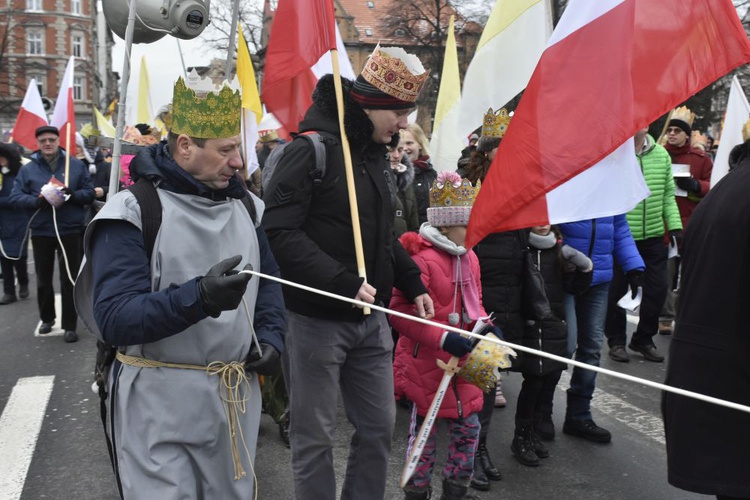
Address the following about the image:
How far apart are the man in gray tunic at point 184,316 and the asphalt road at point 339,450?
6.11ft

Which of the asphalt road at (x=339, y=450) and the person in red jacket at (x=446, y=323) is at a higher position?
the person in red jacket at (x=446, y=323)

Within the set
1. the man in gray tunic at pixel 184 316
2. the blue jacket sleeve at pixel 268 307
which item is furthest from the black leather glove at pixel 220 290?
the blue jacket sleeve at pixel 268 307

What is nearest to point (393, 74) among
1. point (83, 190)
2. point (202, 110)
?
point (202, 110)

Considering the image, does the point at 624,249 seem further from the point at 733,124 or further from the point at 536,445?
the point at 733,124

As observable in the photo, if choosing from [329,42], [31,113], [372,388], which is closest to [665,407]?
[372,388]

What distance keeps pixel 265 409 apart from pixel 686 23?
3.22 metres

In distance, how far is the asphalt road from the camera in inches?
176

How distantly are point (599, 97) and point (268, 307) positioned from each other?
1.37 metres

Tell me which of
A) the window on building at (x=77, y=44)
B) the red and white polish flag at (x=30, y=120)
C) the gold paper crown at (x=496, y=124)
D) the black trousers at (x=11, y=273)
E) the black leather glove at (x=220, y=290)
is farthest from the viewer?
the window on building at (x=77, y=44)

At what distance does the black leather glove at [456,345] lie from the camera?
3699mm

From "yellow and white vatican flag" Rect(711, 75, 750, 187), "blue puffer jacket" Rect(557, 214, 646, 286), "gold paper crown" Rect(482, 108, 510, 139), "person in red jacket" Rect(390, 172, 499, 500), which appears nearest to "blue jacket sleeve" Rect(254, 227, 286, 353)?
"person in red jacket" Rect(390, 172, 499, 500)

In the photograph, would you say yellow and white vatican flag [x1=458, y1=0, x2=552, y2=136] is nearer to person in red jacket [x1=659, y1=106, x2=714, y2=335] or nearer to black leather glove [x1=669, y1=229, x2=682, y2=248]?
black leather glove [x1=669, y1=229, x2=682, y2=248]

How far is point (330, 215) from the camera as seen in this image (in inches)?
132

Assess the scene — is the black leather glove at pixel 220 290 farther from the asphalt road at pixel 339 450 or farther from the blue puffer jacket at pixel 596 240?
the blue puffer jacket at pixel 596 240
